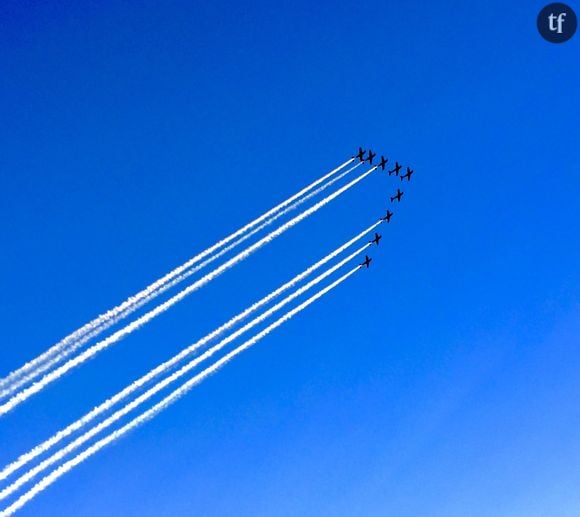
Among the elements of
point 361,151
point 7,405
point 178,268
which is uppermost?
point 361,151

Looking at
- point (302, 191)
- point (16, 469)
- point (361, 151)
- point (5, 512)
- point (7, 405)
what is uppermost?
point (361, 151)

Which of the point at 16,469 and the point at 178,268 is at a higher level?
the point at 178,268

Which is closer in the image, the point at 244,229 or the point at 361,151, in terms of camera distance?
the point at 244,229

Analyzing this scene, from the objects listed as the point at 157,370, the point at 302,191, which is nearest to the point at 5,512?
the point at 157,370

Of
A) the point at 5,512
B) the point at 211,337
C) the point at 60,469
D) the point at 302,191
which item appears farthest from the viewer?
the point at 302,191

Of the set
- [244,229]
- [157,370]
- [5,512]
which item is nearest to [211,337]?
[157,370]

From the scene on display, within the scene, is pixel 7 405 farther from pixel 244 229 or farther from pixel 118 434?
pixel 244 229

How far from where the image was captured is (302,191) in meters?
75.0

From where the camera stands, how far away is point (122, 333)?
59312mm

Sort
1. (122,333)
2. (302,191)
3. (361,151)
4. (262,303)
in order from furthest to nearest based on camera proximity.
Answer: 1. (361,151)
2. (302,191)
3. (262,303)
4. (122,333)

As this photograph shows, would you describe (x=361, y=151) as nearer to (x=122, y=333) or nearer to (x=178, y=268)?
(x=178, y=268)

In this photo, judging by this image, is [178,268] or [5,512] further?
[178,268]

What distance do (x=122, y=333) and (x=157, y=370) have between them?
5.03 m

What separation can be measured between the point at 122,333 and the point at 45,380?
8289 mm
